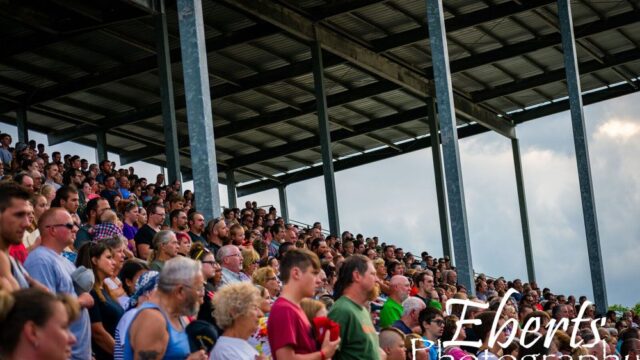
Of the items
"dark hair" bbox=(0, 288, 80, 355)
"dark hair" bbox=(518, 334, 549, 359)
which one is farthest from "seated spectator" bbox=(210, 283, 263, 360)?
"dark hair" bbox=(518, 334, 549, 359)

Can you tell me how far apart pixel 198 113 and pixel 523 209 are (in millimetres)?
24651

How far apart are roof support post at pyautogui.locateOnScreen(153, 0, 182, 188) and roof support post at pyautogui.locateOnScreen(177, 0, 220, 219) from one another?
23.5 ft

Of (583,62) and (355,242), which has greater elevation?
(583,62)

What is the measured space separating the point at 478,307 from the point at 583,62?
71.8 feet

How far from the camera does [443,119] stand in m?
18.2

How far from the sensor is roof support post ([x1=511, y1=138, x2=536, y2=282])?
3616 cm

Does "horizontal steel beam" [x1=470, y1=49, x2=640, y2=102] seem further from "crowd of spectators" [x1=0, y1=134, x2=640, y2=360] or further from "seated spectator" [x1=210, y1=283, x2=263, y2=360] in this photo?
"seated spectator" [x1=210, y1=283, x2=263, y2=360]

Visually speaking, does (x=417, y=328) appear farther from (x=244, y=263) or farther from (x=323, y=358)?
(x=323, y=358)

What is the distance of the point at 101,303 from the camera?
7.11 meters

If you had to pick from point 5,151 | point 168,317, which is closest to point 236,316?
point 168,317

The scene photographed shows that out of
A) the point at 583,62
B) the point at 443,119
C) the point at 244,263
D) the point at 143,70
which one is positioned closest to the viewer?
the point at 244,263

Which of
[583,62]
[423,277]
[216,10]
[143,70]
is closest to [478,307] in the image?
[423,277]

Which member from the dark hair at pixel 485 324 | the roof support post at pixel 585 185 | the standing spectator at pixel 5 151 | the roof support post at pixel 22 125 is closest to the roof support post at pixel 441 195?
the roof support post at pixel 585 185

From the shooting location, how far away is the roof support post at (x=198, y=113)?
1305 cm
